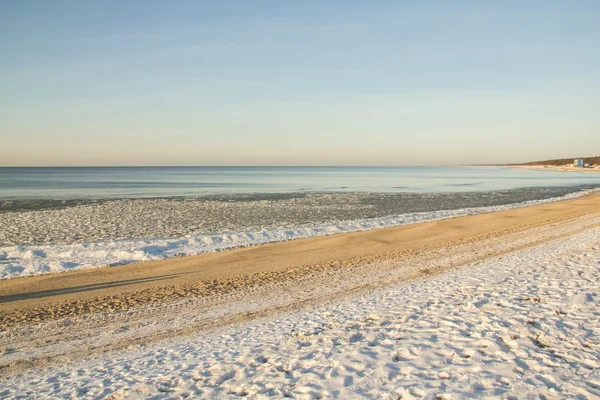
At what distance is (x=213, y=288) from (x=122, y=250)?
598cm

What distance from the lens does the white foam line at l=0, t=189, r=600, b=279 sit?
13.4m

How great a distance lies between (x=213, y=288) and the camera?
10.6 meters

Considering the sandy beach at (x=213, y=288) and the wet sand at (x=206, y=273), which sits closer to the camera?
the sandy beach at (x=213, y=288)

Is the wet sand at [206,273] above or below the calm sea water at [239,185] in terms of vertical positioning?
below

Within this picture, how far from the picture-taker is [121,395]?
545cm

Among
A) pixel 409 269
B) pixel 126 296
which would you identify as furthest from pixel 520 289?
pixel 126 296

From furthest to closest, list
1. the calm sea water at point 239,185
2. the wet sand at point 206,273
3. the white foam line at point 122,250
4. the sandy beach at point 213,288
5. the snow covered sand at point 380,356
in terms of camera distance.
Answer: the calm sea water at point 239,185 → the white foam line at point 122,250 → the wet sand at point 206,273 → the sandy beach at point 213,288 → the snow covered sand at point 380,356

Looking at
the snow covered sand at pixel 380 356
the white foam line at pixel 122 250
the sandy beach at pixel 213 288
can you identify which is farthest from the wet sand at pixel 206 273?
the snow covered sand at pixel 380 356

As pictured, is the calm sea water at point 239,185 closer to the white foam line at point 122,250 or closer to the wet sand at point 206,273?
the white foam line at point 122,250

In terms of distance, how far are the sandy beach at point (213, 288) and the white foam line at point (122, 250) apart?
3.26ft

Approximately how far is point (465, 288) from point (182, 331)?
6.03 m

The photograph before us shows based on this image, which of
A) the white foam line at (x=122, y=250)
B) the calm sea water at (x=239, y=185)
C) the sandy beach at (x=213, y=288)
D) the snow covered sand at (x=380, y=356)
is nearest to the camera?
the snow covered sand at (x=380, y=356)

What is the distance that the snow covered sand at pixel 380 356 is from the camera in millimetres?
5441

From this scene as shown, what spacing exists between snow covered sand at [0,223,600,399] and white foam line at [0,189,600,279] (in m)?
7.80
